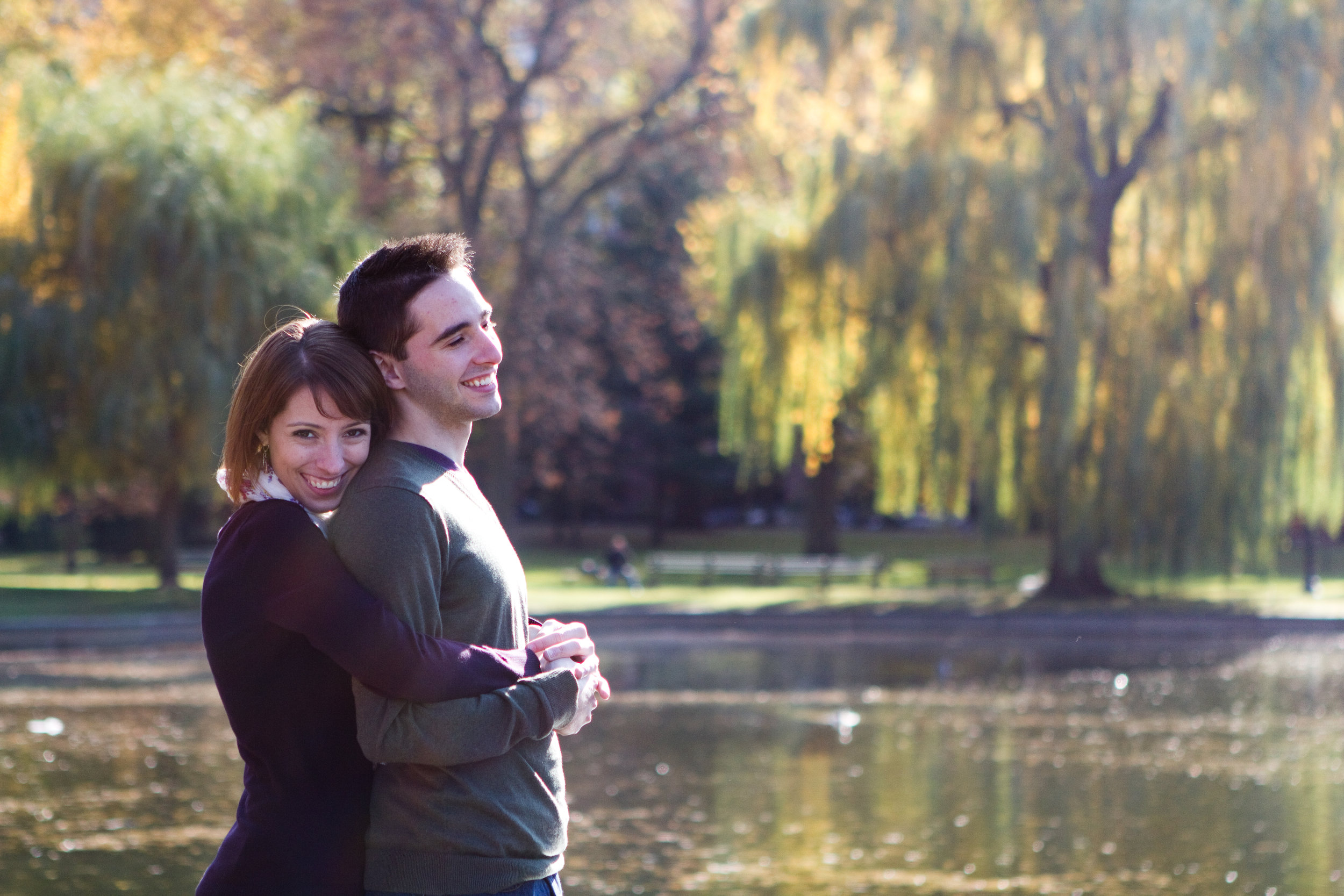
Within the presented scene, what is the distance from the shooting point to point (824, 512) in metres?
41.9

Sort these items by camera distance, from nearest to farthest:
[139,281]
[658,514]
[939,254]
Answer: [139,281]
[939,254]
[658,514]

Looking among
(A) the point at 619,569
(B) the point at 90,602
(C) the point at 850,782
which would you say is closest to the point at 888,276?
(A) the point at 619,569

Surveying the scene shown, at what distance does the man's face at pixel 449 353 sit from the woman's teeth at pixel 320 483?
8.4 inches

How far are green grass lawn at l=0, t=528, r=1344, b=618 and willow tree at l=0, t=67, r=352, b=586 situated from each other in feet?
7.17

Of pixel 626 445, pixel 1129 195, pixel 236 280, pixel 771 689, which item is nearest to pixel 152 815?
pixel 771 689

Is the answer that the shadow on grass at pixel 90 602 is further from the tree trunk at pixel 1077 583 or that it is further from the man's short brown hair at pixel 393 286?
the man's short brown hair at pixel 393 286

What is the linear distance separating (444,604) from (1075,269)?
20926mm

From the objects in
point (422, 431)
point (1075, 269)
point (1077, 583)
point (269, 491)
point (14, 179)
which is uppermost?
point (14, 179)

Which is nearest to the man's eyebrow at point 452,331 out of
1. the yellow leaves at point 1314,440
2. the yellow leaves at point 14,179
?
the yellow leaves at point 1314,440

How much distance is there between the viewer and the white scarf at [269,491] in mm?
2857

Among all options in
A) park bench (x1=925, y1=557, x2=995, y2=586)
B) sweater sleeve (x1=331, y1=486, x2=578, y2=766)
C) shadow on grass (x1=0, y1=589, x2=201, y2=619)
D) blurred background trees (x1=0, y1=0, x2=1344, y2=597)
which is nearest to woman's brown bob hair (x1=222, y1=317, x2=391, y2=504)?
sweater sleeve (x1=331, y1=486, x2=578, y2=766)

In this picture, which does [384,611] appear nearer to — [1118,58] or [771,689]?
[771,689]

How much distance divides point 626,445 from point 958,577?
21.3 metres

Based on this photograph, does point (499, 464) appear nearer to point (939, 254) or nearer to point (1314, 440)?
point (939, 254)
